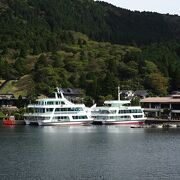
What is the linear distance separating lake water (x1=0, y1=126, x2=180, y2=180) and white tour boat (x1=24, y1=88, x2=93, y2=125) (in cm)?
1512

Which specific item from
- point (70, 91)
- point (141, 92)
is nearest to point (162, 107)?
point (141, 92)

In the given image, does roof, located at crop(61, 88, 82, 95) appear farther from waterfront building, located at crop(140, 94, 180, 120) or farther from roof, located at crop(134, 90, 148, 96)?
waterfront building, located at crop(140, 94, 180, 120)

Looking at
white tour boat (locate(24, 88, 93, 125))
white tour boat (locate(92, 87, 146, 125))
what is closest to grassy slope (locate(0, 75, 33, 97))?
white tour boat (locate(92, 87, 146, 125))

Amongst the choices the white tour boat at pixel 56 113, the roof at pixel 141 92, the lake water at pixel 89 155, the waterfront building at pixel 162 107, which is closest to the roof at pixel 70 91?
→ the roof at pixel 141 92

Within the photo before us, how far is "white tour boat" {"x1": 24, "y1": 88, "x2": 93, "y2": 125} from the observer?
111m

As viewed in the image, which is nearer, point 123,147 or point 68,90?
point 123,147

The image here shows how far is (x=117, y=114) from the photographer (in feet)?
376

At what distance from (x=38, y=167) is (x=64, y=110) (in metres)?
56.3

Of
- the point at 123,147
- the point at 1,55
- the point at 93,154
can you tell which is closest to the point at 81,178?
the point at 93,154

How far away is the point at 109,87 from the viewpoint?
14512 cm

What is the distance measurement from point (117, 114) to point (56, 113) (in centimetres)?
1170

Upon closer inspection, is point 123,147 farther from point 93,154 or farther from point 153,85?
point 153,85

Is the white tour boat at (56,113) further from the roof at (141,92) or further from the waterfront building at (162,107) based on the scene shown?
the roof at (141,92)

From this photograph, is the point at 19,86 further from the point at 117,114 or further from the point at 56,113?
the point at 117,114
